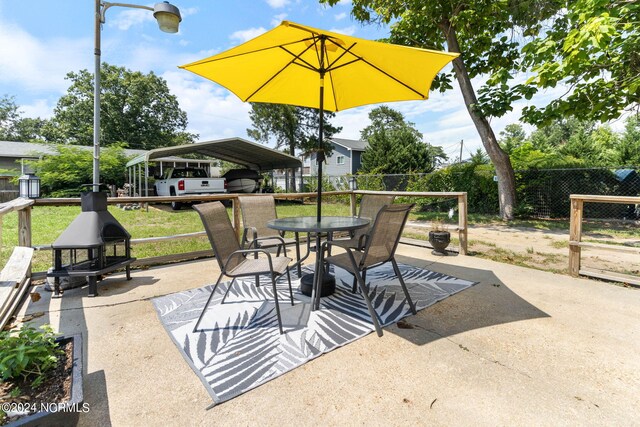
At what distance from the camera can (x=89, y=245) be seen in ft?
10.1

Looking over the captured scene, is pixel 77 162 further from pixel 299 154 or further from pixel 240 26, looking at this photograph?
pixel 299 154

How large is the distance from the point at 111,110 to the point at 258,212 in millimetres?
29635

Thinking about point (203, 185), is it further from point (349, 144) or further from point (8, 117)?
point (8, 117)

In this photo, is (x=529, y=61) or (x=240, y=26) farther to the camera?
(x=240, y=26)

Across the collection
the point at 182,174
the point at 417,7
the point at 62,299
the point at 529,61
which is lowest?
the point at 62,299

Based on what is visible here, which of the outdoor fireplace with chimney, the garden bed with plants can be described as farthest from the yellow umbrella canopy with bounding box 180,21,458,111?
the garden bed with plants

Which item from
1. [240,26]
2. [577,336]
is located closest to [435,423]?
[577,336]

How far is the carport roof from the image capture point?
10.9 m

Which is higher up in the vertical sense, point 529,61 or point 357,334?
point 529,61

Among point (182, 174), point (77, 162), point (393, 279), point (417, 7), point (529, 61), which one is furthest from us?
point (77, 162)

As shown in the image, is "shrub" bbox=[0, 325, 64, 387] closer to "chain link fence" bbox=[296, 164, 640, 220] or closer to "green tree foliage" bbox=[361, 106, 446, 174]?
"chain link fence" bbox=[296, 164, 640, 220]

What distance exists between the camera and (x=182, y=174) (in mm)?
11891

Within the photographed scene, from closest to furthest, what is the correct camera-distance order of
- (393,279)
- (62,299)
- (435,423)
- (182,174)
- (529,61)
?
(435,423) → (62,299) → (393,279) → (529,61) → (182,174)

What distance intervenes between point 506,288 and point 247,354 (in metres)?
2.81
